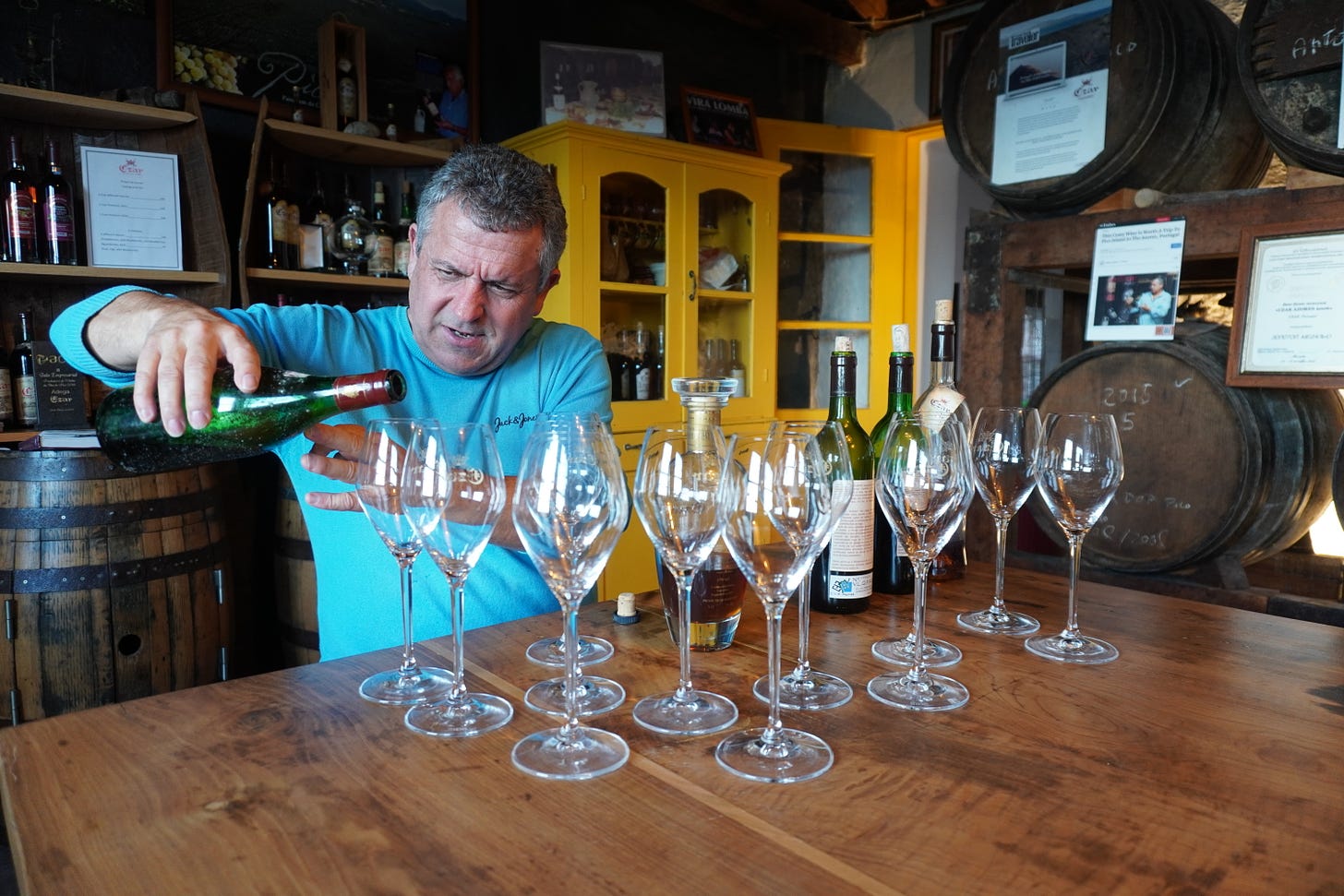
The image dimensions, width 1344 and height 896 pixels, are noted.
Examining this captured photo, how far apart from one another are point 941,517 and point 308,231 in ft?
7.59

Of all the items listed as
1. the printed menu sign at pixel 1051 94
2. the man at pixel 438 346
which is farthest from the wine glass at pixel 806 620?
the printed menu sign at pixel 1051 94

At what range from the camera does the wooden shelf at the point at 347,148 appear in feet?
8.20

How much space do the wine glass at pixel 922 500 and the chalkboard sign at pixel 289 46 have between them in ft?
8.12

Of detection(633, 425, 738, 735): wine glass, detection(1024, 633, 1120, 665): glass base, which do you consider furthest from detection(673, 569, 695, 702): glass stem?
detection(1024, 633, 1120, 665): glass base

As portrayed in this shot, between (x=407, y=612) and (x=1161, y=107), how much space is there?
67.7 inches

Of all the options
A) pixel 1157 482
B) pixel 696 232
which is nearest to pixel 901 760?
pixel 1157 482

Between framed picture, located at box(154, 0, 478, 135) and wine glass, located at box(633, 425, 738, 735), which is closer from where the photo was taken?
wine glass, located at box(633, 425, 738, 735)

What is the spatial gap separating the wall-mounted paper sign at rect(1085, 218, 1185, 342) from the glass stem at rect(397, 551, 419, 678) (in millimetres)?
1455

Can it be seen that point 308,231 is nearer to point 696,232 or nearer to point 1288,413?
point 696,232

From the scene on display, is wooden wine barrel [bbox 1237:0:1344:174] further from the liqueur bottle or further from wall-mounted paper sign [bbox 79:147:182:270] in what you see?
wall-mounted paper sign [bbox 79:147:182:270]

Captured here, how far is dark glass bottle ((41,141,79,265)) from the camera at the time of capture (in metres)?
2.22

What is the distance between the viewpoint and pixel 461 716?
751 mm

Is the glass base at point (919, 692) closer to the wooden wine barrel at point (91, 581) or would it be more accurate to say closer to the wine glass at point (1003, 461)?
the wine glass at point (1003, 461)

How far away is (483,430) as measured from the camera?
2.50ft
